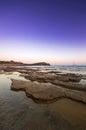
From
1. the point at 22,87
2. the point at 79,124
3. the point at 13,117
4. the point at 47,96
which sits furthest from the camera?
the point at 22,87

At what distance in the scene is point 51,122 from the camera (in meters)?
5.18

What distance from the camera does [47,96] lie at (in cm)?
845

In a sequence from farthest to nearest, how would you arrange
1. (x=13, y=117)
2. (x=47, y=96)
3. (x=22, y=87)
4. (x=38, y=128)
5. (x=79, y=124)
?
(x=22, y=87), (x=47, y=96), (x=13, y=117), (x=79, y=124), (x=38, y=128)

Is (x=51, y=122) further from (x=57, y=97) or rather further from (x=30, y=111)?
(x=57, y=97)

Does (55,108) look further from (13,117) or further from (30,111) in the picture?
(13,117)

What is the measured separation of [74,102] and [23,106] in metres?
3.52

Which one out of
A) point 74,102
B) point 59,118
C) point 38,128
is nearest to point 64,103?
point 74,102

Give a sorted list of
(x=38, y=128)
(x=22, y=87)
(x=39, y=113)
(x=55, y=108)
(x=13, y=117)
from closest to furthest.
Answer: (x=38, y=128), (x=13, y=117), (x=39, y=113), (x=55, y=108), (x=22, y=87)

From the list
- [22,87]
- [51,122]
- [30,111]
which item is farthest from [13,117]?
[22,87]

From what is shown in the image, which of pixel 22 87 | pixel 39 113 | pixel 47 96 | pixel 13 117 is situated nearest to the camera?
pixel 13 117

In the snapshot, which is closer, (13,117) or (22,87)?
(13,117)

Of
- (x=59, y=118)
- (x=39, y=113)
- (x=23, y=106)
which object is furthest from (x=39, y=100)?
(x=59, y=118)

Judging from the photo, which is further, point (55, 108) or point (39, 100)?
point (39, 100)

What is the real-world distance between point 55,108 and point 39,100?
1.64 metres
